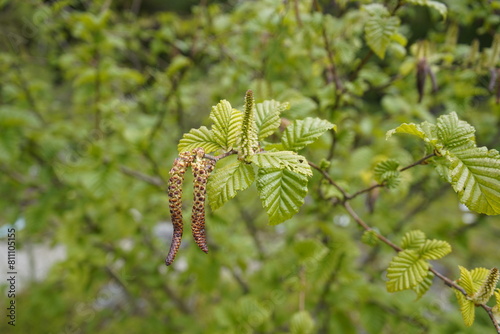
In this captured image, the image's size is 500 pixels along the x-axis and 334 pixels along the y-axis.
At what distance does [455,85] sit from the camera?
6.42ft

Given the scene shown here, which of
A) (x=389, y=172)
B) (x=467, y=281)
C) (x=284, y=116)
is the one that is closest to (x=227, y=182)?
(x=389, y=172)

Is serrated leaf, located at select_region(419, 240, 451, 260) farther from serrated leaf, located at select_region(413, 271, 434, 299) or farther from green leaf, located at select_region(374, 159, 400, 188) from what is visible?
green leaf, located at select_region(374, 159, 400, 188)

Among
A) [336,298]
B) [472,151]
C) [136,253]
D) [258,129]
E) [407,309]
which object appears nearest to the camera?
[472,151]

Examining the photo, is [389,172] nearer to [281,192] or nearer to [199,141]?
[281,192]

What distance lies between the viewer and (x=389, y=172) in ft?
3.18

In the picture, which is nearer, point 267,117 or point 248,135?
point 248,135

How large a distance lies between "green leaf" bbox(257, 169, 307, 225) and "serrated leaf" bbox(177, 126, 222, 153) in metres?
0.14

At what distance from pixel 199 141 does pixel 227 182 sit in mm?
149

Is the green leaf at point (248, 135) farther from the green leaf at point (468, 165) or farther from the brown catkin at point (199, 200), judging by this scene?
the green leaf at point (468, 165)

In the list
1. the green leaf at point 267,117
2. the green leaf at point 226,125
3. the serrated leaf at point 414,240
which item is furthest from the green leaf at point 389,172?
the green leaf at point 226,125

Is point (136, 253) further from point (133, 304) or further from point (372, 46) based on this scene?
point (372, 46)

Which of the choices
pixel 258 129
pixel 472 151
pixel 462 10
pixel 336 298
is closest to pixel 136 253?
pixel 336 298

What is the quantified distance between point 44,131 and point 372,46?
7.64 feet

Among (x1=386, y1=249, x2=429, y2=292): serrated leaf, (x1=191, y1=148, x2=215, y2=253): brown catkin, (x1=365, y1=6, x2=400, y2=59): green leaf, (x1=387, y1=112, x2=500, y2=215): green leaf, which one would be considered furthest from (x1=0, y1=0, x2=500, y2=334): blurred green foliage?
(x1=191, y1=148, x2=215, y2=253): brown catkin
